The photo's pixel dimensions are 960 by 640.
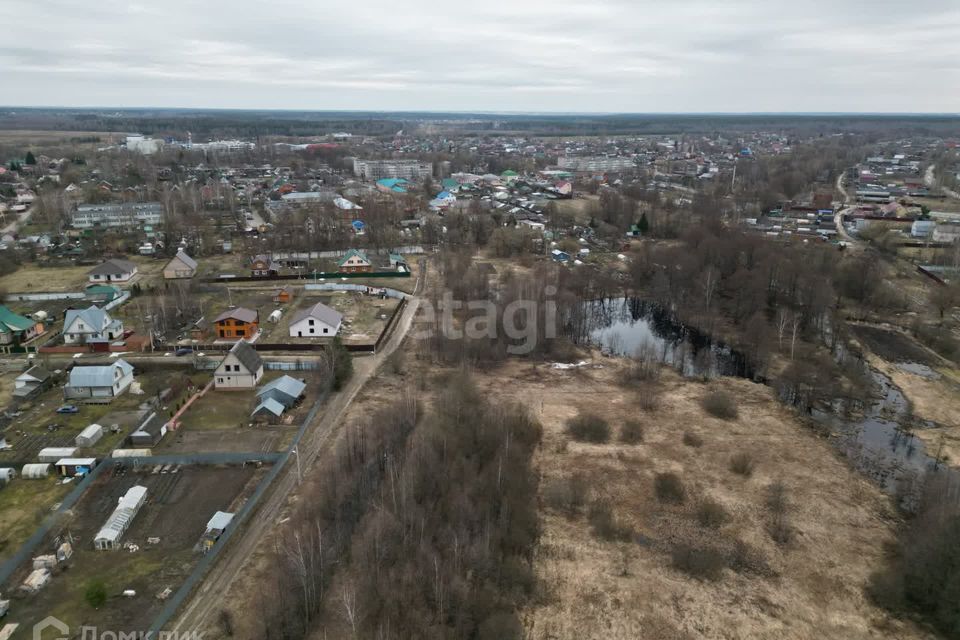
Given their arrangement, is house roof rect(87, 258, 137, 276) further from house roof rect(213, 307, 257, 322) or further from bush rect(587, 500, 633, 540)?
bush rect(587, 500, 633, 540)

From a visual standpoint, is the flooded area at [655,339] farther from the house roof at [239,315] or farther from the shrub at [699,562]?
the house roof at [239,315]

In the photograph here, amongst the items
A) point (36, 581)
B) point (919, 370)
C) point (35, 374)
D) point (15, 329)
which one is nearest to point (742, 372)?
point (919, 370)

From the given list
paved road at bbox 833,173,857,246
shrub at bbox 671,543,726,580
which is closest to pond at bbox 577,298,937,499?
shrub at bbox 671,543,726,580

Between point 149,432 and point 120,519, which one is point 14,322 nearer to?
point 149,432

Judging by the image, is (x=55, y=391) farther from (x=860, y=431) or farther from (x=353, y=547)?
(x=860, y=431)

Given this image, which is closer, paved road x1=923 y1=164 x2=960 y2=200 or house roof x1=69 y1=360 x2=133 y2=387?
house roof x1=69 y1=360 x2=133 y2=387

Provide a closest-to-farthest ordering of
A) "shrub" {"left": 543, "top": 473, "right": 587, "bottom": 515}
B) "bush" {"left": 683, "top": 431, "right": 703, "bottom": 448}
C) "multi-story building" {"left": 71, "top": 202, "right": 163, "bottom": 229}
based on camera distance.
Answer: "shrub" {"left": 543, "top": 473, "right": 587, "bottom": 515}, "bush" {"left": 683, "top": 431, "right": 703, "bottom": 448}, "multi-story building" {"left": 71, "top": 202, "right": 163, "bottom": 229}

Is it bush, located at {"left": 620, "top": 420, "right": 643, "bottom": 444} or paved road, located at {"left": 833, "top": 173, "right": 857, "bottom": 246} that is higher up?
paved road, located at {"left": 833, "top": 173, "right": 857, "bottom": 246}
